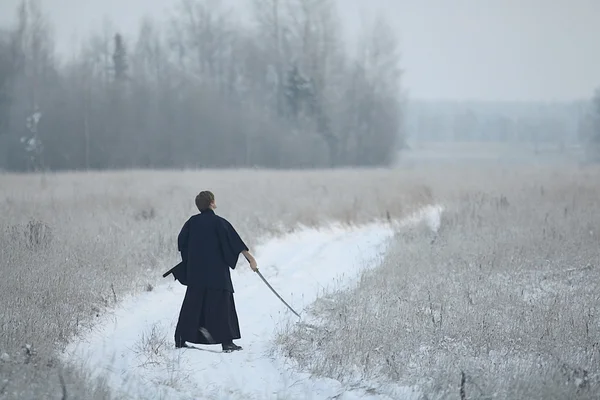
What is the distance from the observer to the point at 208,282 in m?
7.21

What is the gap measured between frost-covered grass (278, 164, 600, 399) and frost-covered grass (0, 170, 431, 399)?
7.24 ft

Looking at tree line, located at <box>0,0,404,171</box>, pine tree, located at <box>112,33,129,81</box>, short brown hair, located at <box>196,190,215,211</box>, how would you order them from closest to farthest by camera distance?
short brown hair, located at <box>196,190,215,211</box>
tree line, located at <box>0,0,404,171</box>
pine tree, located at <box>112,33,129,81</box>

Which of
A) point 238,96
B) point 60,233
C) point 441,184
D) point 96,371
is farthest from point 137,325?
point 238,96

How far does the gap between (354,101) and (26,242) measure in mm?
42301

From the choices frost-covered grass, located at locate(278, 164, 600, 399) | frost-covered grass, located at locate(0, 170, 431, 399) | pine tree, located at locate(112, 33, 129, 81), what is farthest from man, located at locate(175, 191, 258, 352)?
pine tree, located at locate(112, 33, 129, 81)

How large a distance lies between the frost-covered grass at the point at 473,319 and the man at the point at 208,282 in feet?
2.31

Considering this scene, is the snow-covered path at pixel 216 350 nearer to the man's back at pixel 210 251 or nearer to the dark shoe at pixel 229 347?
the dark shoe at pixel 229 347

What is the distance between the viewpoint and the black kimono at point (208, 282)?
7207 mm

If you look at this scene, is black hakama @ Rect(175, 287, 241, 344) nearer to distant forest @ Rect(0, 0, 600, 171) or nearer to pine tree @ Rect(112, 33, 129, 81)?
distant forest @ Rect(0, 0, 600, 171)

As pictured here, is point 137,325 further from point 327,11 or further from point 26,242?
point 327,11

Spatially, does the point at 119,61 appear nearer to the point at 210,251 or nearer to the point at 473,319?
the point at 210,251

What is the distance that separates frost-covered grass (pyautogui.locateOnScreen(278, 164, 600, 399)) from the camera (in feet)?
20.2

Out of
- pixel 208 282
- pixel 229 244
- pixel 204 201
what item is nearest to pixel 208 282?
pixel 208 282

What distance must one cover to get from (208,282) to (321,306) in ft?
7.59
